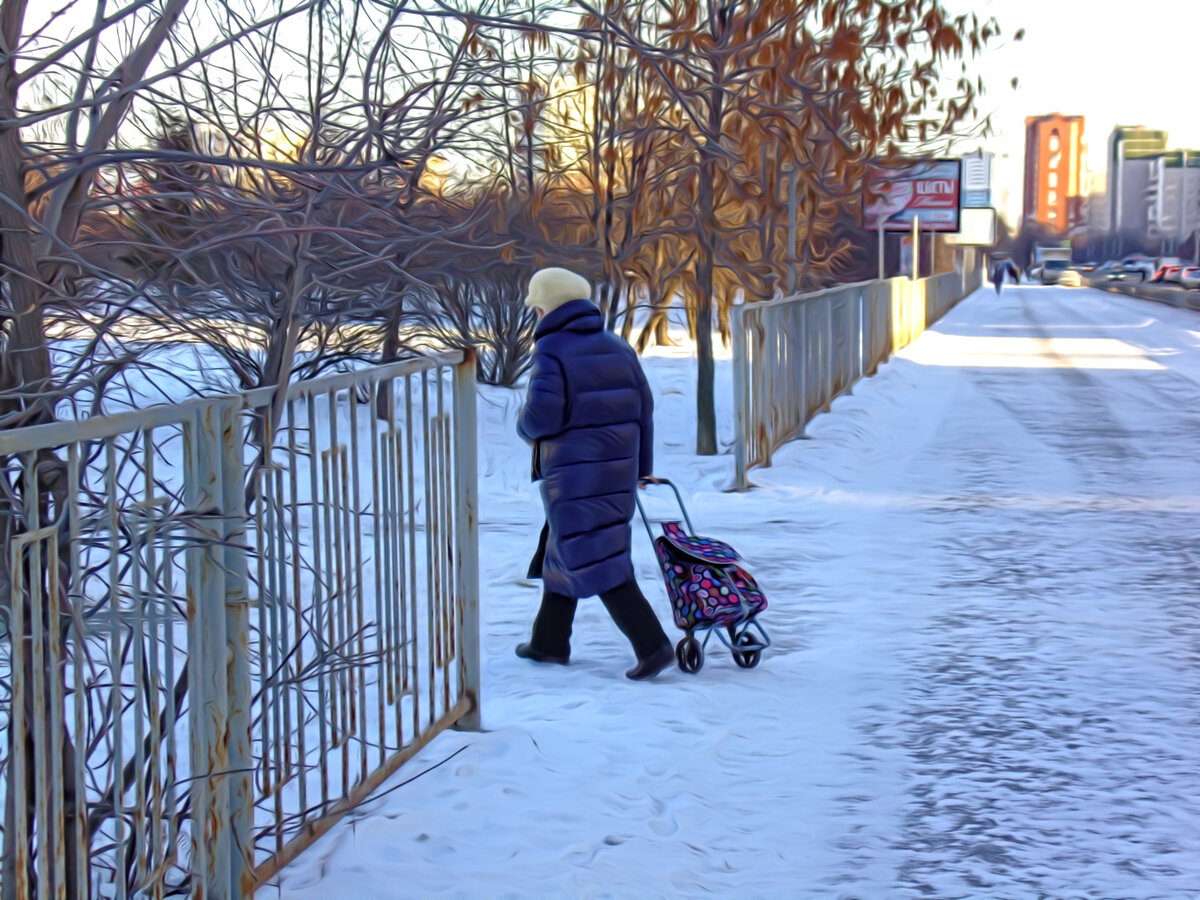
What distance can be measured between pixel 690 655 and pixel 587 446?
102cm

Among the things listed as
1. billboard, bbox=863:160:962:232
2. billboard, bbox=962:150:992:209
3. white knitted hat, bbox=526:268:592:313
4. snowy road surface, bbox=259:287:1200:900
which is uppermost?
billboard, bbox=962:150:992:209

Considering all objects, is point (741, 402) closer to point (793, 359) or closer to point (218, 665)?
point (793, 359)

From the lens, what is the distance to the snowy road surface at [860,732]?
4359mm

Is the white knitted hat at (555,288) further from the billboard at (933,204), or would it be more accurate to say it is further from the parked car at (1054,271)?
the parked car at (1054,271)

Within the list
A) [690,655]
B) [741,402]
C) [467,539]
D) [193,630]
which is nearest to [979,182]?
[741,402]

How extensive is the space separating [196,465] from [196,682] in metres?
0.50

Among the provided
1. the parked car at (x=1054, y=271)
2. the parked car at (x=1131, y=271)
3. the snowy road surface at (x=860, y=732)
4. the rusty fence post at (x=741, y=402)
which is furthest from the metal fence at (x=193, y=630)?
the parked car at (x=1054, y=271)

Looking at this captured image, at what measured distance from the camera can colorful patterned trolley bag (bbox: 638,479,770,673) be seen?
6324 mm

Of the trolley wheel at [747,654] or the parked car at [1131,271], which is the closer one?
the trolley wheel at [747,654]

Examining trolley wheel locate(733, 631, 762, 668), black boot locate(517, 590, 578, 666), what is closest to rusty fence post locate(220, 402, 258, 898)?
black boot locate(517, 590, 578, 666)

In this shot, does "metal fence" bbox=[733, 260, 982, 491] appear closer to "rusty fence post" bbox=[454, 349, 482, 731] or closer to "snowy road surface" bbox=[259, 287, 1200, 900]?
"snowy road surface" bbox=[259, 287, 1200, 900]

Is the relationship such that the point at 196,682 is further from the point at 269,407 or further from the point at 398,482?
the point at 398,482

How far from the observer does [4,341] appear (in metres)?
3.45

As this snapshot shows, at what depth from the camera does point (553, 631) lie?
21.4 ft
